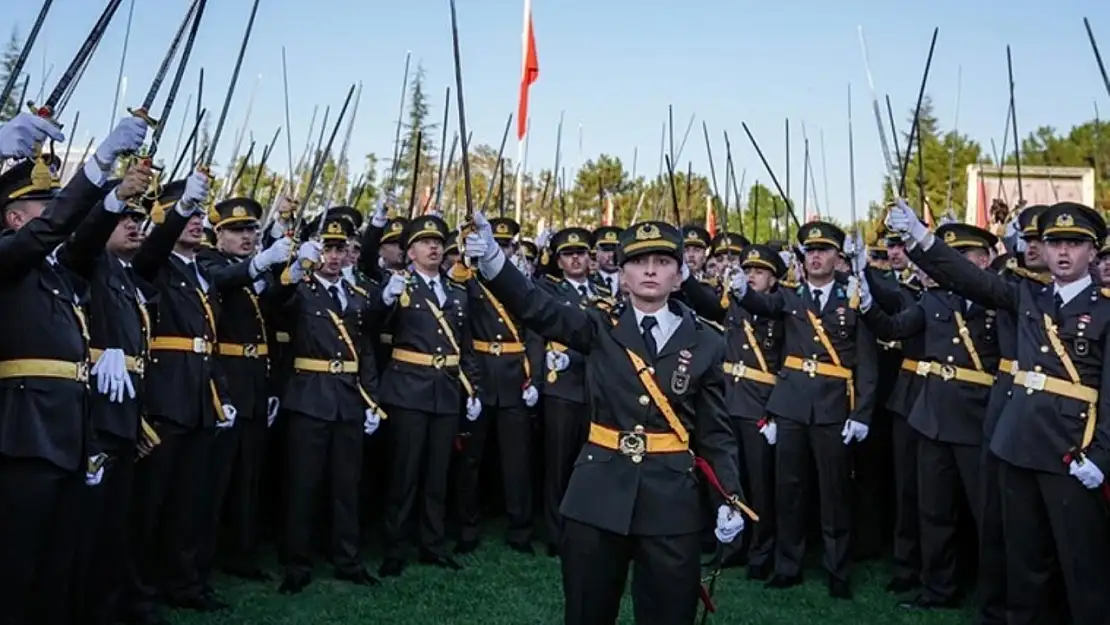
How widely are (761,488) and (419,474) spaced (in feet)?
8.32

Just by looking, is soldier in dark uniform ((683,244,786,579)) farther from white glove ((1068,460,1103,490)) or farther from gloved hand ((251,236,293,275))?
gloved hand ((251,236,293,275))

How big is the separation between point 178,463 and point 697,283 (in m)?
3.97

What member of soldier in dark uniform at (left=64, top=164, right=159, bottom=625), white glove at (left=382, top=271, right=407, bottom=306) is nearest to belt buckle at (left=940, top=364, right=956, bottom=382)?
white glove at (left=382, top=271, right=407, bottom=306)

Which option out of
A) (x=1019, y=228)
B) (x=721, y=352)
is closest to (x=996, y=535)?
(x=1019, y=228)

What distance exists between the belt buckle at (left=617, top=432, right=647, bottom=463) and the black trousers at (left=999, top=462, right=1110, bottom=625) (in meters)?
2.39

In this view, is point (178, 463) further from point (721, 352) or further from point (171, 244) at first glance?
point (721, 352)

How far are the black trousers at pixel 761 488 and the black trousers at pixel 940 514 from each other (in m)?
1.20

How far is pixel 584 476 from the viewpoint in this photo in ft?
14.2

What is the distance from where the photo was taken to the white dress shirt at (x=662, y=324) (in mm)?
4398

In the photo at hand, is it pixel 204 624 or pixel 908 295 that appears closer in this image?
pixel 204 624

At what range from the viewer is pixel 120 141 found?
3.93 m

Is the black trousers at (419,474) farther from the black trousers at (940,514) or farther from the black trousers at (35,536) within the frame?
the black trousers at (940,514)

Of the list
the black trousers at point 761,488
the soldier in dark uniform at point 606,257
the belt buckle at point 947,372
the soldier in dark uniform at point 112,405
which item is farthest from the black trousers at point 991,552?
the soldier in dark uniform at point 112,405

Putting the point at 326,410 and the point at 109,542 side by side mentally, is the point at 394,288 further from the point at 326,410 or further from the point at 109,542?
the point at 109,542
